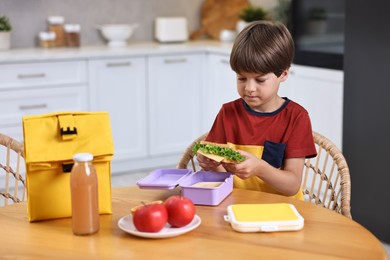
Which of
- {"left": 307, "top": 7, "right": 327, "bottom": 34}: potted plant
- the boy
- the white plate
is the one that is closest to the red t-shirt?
the boy

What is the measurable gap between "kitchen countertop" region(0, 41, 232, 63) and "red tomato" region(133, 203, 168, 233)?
292cm

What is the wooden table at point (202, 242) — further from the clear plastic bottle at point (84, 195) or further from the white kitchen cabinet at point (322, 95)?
the white kitchen cabinet at point (322, 95)

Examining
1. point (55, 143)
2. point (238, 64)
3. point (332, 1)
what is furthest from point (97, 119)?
point (332, 1)

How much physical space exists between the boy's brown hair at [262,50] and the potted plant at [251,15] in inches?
114

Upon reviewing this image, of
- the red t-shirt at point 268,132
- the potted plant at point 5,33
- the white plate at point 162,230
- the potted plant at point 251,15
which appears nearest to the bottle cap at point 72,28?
the potted plant at point 5,33

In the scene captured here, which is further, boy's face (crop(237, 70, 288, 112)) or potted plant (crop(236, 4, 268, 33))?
potted plant (crop(236, 4, 268, 33))

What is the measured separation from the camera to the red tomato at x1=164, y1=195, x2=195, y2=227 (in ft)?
5.08

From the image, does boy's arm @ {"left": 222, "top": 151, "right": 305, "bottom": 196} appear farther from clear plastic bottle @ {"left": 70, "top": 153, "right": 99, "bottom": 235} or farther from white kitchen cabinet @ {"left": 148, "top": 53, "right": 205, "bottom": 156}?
white kitchen cabinet @ {"left": 148, "top": 53, "right": 205, "bottom": 156}

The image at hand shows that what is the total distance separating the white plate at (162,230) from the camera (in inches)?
59.9

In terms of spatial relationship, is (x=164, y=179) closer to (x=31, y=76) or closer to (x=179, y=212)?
(x=179, y=212)

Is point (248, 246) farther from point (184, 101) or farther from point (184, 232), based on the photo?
point (184, 101)

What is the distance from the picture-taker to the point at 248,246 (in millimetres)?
1495

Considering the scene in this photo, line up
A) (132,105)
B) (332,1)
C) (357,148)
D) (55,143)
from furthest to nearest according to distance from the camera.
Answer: (132,105), (332,1), (357,148), (55,143)

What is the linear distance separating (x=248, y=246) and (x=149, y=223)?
217 mm
